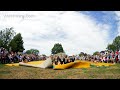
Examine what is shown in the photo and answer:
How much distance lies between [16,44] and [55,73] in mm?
1259

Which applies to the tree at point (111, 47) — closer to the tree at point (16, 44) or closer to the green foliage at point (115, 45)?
the green foliage at point (115, 45)

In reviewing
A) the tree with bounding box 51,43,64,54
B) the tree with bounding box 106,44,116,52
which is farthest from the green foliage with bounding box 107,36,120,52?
the tree with bounding box 51,43,64,54

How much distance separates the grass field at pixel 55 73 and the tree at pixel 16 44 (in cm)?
52

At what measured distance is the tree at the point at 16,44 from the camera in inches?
434

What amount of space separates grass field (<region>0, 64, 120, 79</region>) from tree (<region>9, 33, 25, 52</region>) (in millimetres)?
521

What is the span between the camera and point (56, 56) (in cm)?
1148

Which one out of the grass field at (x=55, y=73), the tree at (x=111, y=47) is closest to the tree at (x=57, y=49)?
the grass field at (x=55, y=73)

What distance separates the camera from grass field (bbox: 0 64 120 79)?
11.1 meters

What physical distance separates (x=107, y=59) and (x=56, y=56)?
143 cm

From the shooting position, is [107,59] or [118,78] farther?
[107,59]
